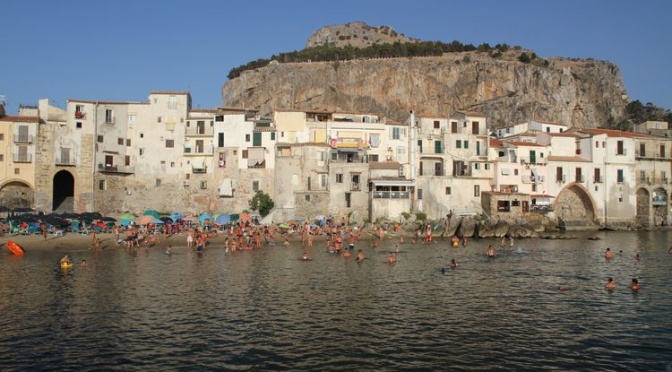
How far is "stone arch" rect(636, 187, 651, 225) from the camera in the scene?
220 ft

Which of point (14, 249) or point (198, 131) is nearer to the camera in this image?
point (14, 249)

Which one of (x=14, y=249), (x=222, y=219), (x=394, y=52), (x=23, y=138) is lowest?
(x=14, y=249)

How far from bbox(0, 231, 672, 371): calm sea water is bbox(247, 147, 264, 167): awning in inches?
945

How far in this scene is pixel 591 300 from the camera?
23.5 meters

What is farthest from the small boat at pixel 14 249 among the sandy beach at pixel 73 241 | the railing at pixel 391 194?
the railing at pixel 391 194

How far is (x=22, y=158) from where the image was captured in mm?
54000

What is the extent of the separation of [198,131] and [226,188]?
26.3 feet

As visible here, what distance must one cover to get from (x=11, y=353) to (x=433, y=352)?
12.7 meters

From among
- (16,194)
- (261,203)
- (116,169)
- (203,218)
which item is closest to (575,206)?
(261,203)

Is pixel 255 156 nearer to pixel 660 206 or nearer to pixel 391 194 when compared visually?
pixel 391 194

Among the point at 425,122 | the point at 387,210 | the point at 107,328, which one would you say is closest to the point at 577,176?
the point at 425,122

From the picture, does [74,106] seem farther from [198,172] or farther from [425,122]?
[425,122]

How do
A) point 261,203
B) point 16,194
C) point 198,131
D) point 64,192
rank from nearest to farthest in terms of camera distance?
point 16,194
point 261,203
point 64,192
point 198,131

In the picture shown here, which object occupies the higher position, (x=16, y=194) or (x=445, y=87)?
(x=445, y=87)
